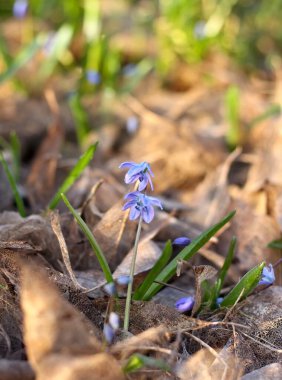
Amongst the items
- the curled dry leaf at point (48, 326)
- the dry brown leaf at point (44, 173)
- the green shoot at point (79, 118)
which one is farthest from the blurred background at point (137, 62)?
the curled dry leaf at point (48, 326)

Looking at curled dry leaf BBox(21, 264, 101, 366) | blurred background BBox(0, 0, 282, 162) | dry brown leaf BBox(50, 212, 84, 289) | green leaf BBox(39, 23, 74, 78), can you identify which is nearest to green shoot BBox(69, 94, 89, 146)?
blurred background BBox(0, 0, 282, 162)

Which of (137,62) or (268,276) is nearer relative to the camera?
(268,276)

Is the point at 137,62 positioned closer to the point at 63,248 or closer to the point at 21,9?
the point at 21,9

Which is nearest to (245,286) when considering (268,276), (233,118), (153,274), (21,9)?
(268,276)

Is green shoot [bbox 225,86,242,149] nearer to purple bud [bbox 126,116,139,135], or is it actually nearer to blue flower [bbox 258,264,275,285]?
purple bud [bbox 126,116,139,135]

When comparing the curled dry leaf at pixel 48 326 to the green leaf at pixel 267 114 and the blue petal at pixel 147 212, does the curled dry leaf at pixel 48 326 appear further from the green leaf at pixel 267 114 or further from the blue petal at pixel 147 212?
the green leaf at pixel 267 114
